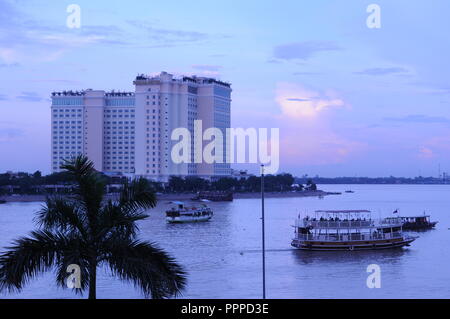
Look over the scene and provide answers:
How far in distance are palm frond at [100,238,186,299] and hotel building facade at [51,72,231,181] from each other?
5291cm

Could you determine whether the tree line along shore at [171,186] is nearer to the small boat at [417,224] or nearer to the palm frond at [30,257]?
the small boat at [417,224]

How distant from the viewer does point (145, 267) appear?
428 cm

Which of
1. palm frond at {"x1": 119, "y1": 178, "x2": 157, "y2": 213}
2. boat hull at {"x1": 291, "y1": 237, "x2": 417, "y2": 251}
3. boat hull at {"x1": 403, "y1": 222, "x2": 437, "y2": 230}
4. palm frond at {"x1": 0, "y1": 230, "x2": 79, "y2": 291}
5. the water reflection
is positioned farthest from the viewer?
boat hull at {"x1": 403, "y1": 222, "x2": 437, "y2": 230}

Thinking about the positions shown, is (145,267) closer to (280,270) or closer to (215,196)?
(280,270)

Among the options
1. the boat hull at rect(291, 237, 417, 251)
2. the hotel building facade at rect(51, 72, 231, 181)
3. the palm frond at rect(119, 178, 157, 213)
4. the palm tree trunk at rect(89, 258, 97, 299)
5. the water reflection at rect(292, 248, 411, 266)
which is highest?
the hotel building facade at rect(51, 72, 231, 181)

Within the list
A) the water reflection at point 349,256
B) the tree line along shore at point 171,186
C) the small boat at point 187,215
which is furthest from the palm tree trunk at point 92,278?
the tree line along shore at point 171,186

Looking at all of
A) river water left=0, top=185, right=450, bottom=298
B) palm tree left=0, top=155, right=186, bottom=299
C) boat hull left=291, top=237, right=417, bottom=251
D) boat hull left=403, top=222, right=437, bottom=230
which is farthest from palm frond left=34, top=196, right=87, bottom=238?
boat hull left=403, top=222, right=437, bottom=230

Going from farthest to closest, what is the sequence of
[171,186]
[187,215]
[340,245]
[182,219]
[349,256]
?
[171,186]
[187,215]
[182,219]
[340,245]
[349,256]

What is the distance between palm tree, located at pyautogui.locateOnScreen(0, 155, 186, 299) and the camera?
427 cm

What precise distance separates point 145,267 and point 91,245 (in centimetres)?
43

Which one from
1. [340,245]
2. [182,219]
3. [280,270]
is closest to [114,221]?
[280,270]

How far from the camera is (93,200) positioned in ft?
15.3

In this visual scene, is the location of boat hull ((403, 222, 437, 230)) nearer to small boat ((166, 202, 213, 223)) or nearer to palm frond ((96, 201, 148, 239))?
small boat ((166, 202, 213, 223))
